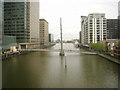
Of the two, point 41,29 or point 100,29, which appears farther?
point 41,29

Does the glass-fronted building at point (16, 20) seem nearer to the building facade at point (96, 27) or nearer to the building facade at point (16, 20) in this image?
the building facade at point (16, 20)

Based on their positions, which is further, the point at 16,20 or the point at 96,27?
the point at 96,27

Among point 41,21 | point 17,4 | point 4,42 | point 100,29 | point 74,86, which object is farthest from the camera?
point 41,21

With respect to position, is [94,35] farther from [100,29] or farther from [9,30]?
[9,30]

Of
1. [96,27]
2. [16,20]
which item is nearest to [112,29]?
[96,27]

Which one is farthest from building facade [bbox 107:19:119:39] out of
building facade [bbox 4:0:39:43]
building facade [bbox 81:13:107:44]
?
building facade [bbox 4:0:39:43]

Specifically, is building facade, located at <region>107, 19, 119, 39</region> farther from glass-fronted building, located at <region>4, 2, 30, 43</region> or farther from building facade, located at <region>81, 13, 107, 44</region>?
glass-fronted building, located at <region>4, 2, 30, 43</region>

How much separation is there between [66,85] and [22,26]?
29623 mm

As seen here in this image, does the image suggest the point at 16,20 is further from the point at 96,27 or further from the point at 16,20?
the point at 96,27

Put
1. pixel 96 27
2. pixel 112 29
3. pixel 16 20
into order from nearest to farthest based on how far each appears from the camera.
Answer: pixel 16 20
pixel 96 27
pixel 112 29

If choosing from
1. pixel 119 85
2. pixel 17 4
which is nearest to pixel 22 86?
pixel 119 85

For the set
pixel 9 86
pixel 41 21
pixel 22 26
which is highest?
pixel 41 21

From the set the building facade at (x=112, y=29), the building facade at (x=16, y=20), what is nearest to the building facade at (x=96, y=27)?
the building facade at (x=112, y=29)

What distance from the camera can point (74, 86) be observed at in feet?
20.7
